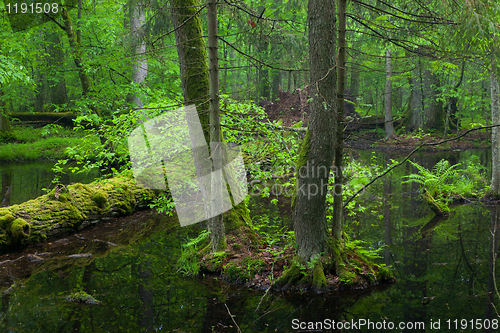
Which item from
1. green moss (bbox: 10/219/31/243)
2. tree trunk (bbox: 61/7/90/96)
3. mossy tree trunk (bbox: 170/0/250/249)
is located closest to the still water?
green moss (bbox: 10/219/31/243)

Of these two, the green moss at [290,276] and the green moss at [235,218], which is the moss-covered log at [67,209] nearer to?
the green moss at [235,218]

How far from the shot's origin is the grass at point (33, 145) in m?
19.0

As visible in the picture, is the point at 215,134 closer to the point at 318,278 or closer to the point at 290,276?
the point at 290,276

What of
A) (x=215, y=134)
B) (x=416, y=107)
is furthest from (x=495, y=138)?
(x=416, y=107)

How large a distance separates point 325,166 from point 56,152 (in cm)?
1893

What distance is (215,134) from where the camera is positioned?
583 cm

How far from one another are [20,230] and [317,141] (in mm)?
5992

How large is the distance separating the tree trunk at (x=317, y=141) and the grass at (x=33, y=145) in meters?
16.5

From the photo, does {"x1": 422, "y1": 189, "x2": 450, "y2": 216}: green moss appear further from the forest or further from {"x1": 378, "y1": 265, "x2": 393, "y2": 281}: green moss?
{"x1": 378, "y1": 265, "x2": 393, "y2": 281}: green moss

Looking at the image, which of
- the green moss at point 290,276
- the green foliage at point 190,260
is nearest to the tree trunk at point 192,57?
the green foliage at point 190,260

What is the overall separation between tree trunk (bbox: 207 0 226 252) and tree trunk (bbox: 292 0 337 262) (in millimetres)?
1479

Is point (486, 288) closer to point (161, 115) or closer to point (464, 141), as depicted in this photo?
point (161, 115)

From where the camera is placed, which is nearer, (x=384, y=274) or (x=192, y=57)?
(x=384, y=274)

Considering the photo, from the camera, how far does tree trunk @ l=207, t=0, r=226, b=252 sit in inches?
215
